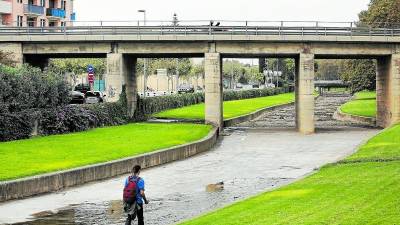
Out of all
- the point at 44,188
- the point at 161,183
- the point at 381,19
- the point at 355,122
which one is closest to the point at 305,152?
the point at 161,183

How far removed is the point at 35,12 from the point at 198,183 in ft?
244

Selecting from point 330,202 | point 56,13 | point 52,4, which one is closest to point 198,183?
point 330,202

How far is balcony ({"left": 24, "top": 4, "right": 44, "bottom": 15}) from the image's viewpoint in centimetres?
9644

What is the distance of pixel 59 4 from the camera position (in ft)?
358

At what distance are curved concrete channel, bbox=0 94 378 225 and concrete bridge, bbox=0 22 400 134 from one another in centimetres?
658

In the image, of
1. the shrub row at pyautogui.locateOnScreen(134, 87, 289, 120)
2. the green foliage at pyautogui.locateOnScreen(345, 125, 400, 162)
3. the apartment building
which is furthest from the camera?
the apartment building

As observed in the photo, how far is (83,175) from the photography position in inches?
1125

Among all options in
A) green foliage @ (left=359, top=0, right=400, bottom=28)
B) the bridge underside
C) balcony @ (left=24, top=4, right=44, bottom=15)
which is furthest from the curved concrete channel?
balcony @ (left=24, top=4, right=44, bottom=15)

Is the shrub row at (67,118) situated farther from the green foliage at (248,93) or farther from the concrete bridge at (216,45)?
the green foliage at (248,93)

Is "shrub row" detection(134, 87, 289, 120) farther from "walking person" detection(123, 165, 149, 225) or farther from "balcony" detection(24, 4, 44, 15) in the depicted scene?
"walking person" detection(123, 165, 149, 225)

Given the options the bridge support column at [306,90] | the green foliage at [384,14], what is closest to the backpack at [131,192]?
the bridge support column at [306,90]

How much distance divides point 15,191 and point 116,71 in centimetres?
3452

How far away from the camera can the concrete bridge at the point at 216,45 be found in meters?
57.1

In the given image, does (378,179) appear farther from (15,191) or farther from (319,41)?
(319,41)
